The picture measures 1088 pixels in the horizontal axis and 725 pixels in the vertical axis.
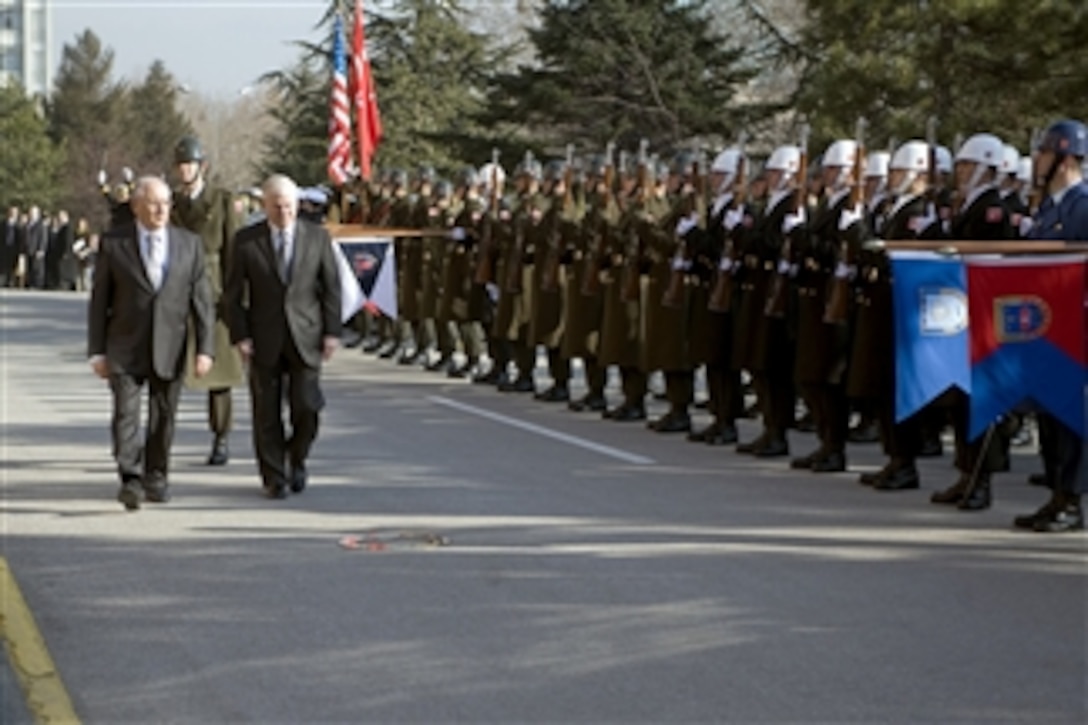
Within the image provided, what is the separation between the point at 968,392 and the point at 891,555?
5.28 ft

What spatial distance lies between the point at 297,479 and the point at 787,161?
13.9ft

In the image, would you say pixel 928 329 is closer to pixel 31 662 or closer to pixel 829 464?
pixel 829 464

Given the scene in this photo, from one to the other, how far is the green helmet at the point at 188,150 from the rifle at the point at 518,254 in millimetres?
6997

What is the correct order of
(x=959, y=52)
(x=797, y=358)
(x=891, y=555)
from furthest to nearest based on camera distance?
(x=959, y=52)
(x=797, y=358)
(x=891, y=555)

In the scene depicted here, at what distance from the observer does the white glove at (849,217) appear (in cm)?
1369

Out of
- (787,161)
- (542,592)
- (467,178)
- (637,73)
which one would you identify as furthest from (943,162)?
(637,73)

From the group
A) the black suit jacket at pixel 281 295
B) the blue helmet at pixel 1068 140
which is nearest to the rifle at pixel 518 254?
the black suit jacket at pixel 281 295

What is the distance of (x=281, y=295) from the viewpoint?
12617 millimetres

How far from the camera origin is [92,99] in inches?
3211

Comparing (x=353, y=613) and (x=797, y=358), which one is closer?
(x=353, y=613)

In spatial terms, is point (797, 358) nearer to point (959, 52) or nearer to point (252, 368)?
point (252, 368)

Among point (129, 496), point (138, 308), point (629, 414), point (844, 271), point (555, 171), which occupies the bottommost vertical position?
point (129, 496)

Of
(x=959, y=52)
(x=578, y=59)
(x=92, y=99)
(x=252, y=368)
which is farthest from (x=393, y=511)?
(x=92, y=99)

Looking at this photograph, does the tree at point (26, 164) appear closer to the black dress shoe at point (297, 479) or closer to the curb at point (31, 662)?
the black dress shoe at point (297, 479)
